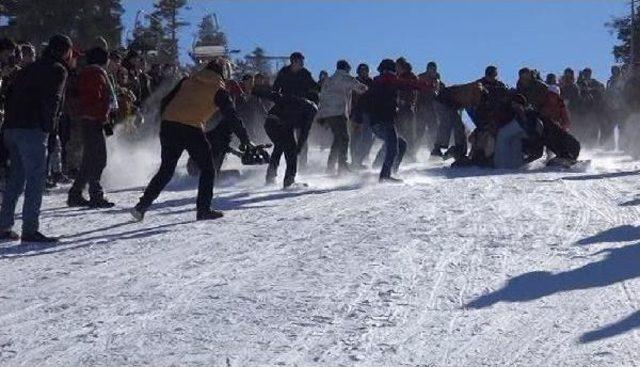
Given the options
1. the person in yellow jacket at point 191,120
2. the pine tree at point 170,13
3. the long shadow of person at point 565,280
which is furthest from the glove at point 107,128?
the pine tree at point 170,13

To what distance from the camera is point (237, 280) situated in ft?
23.3

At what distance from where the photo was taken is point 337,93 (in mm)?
14797

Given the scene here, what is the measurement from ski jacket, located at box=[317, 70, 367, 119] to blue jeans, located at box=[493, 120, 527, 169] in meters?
2.66

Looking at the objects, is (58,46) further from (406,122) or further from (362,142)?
(406,122)

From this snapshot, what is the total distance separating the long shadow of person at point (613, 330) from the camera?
5697 mm

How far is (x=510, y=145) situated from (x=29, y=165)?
927 centimetres

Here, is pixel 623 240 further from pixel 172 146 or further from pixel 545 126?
pixel 545 126

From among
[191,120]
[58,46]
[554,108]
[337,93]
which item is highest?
[58,46]

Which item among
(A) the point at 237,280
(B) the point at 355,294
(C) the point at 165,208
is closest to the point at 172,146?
(C) the point at 165,208

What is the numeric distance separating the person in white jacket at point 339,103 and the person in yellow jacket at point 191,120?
485cm

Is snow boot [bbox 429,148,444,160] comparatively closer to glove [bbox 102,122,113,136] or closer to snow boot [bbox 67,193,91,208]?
glove [bbox 102,122,113,136]

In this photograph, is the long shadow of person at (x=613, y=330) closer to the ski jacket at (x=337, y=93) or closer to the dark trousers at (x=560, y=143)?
the ski jacket at (x=337, y=93)

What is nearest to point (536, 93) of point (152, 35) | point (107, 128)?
point (107, 128)

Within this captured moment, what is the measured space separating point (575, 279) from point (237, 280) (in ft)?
8.12
